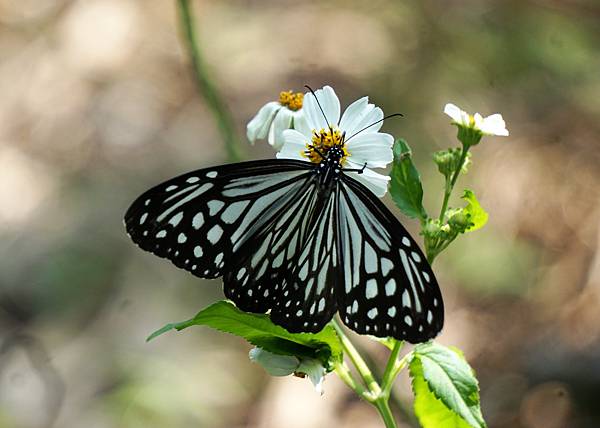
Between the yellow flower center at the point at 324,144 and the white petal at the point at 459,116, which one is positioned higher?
the white petal at the point at 459,116

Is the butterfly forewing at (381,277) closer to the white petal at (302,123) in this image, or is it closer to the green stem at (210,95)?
the white petal at (302,123)

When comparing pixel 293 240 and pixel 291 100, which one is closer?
pixel 293 240

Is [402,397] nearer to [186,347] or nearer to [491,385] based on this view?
[491,385]

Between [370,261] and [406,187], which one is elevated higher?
[406,187]

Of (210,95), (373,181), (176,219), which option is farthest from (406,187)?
(210,95)

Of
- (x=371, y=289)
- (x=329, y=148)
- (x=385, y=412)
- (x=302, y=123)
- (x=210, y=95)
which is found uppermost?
(x=210, y=95)

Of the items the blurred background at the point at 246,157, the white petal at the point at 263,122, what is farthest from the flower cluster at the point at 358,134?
the blurred background at the point at 246,157

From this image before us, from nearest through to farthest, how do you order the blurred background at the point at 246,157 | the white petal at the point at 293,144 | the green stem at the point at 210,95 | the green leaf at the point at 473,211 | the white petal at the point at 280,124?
the green leaf at the point at 473,211, the white petal at the point at 293,144, the white petal at the point at 280,124, the green stem at the point at 210,95, the blurred background at the point at 246,157

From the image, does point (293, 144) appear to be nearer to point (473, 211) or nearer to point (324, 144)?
point (324, 144)
